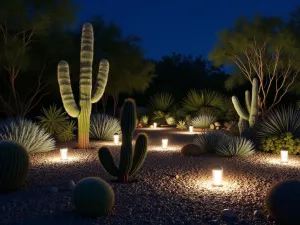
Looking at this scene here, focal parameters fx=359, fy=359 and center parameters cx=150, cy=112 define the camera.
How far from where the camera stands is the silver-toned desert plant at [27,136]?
8992 mm

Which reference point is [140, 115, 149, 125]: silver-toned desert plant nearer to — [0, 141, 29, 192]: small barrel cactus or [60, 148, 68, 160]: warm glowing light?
[60, 148, 68, 160]: warm glowing light

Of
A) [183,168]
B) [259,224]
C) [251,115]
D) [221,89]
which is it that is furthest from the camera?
[221,89]

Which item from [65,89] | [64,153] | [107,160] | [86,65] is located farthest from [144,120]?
[107,160]

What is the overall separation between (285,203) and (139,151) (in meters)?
2.68

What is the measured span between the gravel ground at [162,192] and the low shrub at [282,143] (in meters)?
0.92

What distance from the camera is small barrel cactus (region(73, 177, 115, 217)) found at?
13.9 ft

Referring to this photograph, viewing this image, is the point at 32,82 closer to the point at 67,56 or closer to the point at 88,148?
the point at 67,56

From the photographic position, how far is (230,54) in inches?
650

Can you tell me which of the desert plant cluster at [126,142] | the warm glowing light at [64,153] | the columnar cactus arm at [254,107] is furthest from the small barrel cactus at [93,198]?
the columnar cactus arm at [254,107]

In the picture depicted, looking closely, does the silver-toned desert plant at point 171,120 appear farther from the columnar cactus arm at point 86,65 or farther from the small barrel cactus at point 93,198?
the small barrel cactus at point 93,198

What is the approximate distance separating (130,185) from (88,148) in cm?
480

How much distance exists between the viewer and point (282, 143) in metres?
9.60

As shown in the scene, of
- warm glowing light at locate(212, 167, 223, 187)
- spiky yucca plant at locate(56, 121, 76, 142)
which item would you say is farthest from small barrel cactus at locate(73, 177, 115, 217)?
spiky yucca plant at locate(56, 121, 76, 142)

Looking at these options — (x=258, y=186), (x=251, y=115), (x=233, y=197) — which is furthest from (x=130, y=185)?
(x=251, y=115)
